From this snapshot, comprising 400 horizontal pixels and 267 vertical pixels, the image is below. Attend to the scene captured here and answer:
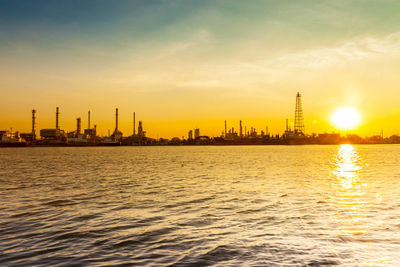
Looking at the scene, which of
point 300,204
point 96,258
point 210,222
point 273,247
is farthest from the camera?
point 300,204

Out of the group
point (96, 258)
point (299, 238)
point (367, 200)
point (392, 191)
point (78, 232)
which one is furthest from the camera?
point (392, 191)

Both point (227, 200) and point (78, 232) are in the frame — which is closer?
point (78, 232)

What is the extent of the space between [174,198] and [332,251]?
1204 cm

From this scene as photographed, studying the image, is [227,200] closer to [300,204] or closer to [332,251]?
[300,204]

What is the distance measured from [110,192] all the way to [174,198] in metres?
5.86

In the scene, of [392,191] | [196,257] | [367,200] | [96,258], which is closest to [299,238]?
[196,257]

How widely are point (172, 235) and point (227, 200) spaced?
831 cm

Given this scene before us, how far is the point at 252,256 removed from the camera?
9625mm

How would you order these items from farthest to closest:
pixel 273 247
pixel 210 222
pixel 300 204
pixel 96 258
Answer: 1. pixel 300 204
2. pixel 210 222
3. pixel 273 247
4. pixel 96 258

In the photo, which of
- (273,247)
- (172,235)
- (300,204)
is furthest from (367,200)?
(172,235)

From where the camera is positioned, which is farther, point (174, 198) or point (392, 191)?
point (392, 191)

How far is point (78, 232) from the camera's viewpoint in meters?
12.6

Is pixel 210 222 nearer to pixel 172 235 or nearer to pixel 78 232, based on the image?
pixel 172 235

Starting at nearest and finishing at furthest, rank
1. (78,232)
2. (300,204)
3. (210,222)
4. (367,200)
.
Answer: (78,232) → (210,222) → (300,204) → (367,200)
